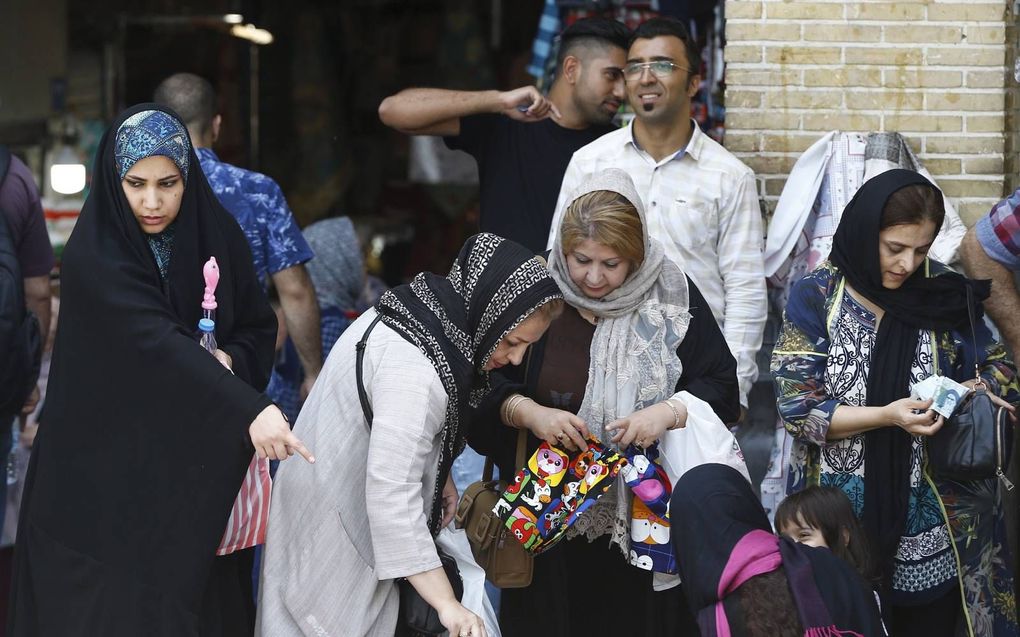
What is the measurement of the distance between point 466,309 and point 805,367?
129cm

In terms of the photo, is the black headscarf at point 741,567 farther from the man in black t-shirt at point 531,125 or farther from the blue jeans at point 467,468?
the man in black t-shirt at point 531,125

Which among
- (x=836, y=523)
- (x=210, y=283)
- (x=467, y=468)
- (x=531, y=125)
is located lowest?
(x=467, y=468)

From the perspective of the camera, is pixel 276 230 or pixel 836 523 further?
pixel 276 230

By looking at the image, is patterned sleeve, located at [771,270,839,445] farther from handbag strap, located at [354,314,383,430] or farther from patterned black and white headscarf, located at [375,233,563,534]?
handbag strap, located at [354,314,383,430]

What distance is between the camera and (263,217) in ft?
16.6

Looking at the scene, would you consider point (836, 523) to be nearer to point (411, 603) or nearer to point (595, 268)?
point (595, 268)

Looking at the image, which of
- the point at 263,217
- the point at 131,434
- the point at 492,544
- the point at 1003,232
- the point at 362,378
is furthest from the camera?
the point at 263,217

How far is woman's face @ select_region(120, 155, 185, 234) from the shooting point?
3607mm

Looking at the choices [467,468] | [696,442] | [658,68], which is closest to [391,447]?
[696,442]

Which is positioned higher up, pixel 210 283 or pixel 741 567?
pixel 210 283

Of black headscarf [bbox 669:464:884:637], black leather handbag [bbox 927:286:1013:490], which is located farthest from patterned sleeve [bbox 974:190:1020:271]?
black headscarf [bbox 669:464:884:637]

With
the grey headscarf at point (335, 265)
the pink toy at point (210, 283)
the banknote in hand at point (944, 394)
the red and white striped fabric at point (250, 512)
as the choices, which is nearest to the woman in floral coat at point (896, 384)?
the banknote in hand at point (944, 394)

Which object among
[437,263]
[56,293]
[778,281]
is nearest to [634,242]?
[778,281]

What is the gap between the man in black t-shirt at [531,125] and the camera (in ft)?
17.1
